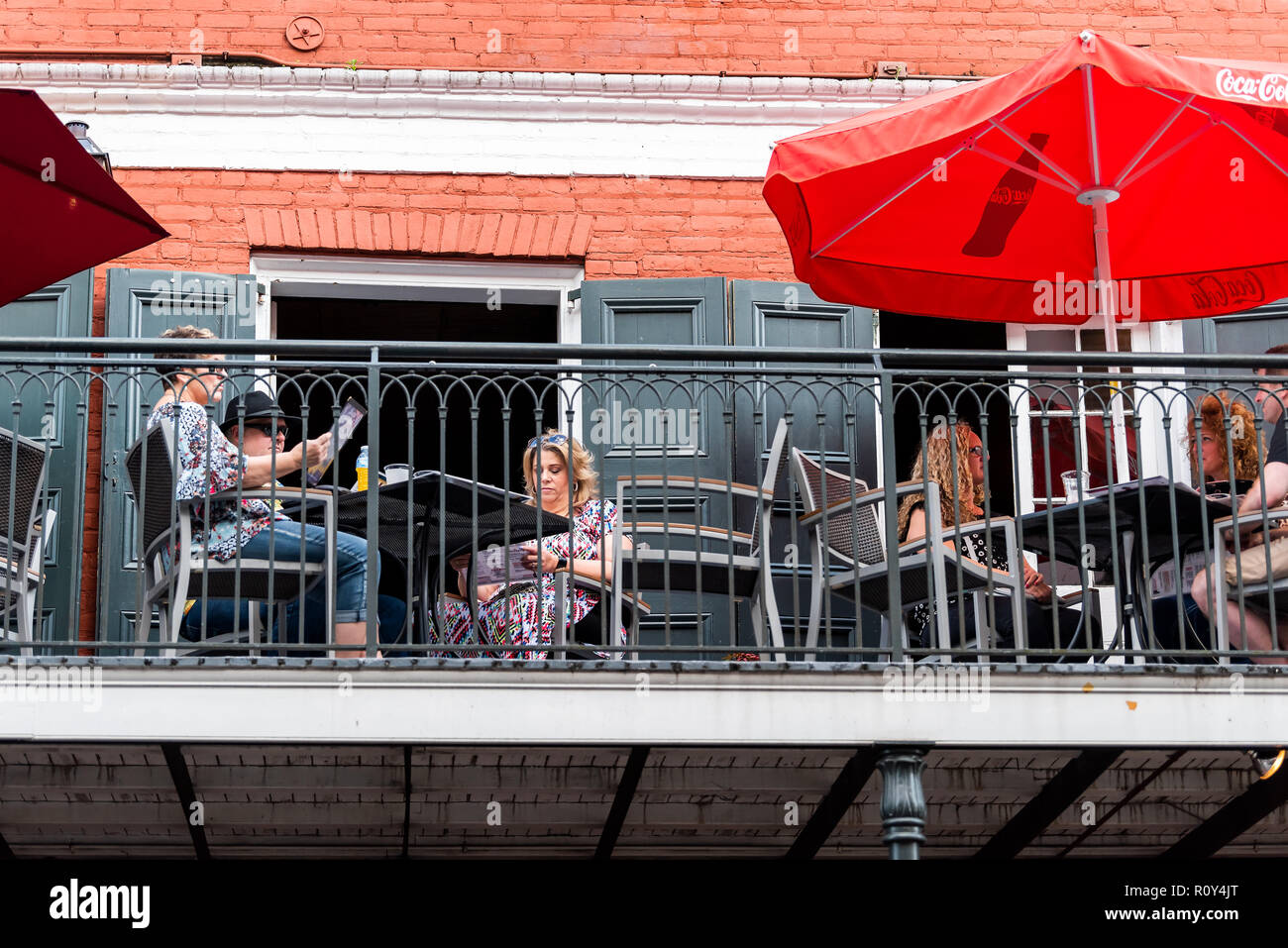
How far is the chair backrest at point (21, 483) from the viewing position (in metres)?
6.95

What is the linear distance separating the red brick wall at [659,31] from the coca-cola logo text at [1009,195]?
5.27 ft

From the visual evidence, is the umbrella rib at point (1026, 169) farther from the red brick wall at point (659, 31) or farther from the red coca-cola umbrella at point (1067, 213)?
the red brick wall at point (659, 31)

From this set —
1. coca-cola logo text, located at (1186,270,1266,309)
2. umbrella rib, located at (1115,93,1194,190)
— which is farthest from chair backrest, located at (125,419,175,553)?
coca-cola logo text, located at (1186,270,1266,309)

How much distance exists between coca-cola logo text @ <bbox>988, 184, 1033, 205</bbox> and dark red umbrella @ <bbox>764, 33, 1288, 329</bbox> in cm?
1

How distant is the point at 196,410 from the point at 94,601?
6.25 ft

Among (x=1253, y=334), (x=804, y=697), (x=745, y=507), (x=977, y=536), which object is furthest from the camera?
(x=1253, y=334)

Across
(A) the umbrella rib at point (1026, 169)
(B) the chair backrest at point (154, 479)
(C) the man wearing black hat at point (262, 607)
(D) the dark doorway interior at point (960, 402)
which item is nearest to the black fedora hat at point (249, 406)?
(C) the man wearing black hat at point (262, 607)

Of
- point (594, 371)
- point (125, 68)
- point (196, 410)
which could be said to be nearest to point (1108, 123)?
point (594, 371)

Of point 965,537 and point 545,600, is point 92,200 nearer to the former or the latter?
point 545,600

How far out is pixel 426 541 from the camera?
24.0ft

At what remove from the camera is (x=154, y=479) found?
7082 millimetres

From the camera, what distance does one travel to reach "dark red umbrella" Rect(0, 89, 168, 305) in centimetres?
723

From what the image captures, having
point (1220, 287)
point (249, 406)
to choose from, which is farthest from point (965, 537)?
point (249, 406)

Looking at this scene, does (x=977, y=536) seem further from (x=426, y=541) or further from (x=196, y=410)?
(x=196, y=410)
